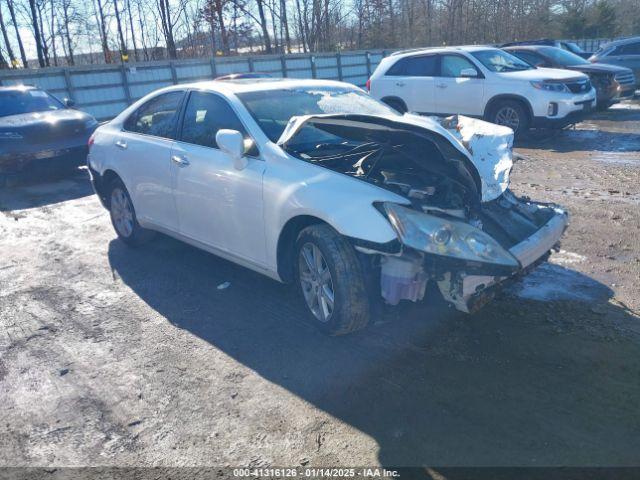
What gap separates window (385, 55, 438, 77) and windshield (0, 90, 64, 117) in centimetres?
688

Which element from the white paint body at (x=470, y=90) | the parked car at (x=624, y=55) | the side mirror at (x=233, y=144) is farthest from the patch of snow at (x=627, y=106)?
the side mirror at (x=233, y=144)

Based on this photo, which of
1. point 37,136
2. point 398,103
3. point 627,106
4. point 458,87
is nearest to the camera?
point 37,136

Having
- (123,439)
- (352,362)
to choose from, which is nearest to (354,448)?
(352,362)

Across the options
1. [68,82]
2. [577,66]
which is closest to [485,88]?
Result: [577,66]

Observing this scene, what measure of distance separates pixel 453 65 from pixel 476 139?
7.74m

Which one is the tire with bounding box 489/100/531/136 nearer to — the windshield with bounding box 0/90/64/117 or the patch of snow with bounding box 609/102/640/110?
the patch of snow with bounding box 609/102/640/110

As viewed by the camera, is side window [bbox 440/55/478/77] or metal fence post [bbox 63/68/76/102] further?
metal fence post [bbox 63/68/76/102]

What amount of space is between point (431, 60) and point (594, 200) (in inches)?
244

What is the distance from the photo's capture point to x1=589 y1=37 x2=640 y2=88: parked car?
1766 cm

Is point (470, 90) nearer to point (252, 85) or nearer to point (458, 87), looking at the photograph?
point (458, 87)

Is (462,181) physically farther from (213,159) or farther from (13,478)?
(13,478)

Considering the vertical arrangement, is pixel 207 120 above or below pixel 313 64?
below

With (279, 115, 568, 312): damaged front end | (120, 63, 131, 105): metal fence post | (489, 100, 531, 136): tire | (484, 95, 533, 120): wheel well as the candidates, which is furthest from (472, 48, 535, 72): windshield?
(120, 63, 131, 105): metal fence post

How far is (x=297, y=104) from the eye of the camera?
4.98 meters
